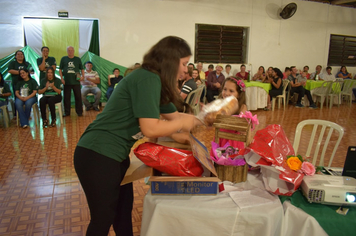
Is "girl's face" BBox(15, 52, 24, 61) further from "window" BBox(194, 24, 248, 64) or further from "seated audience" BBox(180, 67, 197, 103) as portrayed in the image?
"window" BBox(194, 24, 248, 64)

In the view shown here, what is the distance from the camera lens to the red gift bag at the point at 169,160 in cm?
118

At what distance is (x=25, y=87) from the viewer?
5359 mm

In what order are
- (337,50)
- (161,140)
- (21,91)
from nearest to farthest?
1. (161,140)
2. (21,91)
3. (337,50)

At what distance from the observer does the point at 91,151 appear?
1.18 metres

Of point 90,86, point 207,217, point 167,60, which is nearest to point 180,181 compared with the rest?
point 207,217

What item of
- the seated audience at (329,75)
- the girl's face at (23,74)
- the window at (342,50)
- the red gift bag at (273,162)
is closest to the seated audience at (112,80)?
the girl's face at (23,74)

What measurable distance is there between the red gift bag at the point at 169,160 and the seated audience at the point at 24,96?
4806mm

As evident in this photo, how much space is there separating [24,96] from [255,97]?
531 centimetres

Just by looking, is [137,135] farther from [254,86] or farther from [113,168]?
[254,86]

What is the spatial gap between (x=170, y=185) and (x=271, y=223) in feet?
1.44

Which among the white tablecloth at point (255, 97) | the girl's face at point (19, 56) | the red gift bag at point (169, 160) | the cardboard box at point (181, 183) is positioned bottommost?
the white tablecloth at point (255, 97)

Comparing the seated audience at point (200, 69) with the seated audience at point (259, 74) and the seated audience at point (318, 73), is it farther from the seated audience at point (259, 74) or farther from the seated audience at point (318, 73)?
the seated audience at point (318, 73)

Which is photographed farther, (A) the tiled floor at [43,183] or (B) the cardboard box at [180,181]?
(A) the tiled floor at [43,183]

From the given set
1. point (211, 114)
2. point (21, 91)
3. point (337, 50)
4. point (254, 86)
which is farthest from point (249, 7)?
point (211, 114)
